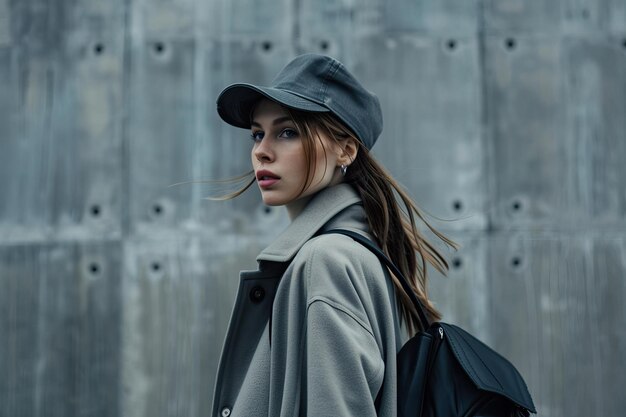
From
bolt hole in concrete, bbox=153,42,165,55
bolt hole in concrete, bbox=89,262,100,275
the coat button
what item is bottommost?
bolt hole in concrete, bbox=89,262,100,275

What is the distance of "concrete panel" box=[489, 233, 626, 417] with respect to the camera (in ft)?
13.1

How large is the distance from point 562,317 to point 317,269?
2759mm

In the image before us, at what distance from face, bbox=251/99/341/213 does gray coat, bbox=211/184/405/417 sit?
73 mm

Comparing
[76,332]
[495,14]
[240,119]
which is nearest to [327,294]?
[240,119]

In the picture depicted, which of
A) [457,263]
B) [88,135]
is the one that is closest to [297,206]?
[457,263]

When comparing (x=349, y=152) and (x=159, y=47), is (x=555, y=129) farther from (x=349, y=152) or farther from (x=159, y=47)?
(x=349, y=152)

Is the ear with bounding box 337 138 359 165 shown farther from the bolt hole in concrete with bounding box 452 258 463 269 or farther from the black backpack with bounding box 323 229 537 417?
the bolt hole in concrete with bounding box 452 258 463 269

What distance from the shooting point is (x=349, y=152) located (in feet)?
6.22

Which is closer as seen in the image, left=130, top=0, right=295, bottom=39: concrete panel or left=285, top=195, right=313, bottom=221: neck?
left=285, top=195, right=313, bottom=221: neck

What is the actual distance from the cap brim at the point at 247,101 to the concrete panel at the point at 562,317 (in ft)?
8.02

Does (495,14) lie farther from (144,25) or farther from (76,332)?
(76,332)

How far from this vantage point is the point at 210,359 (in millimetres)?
3971

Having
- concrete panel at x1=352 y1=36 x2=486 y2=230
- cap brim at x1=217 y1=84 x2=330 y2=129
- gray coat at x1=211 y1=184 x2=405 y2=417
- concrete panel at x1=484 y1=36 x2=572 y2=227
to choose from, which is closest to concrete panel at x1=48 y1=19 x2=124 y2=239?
concrete panel at x1=352 y1=36 x2=486 y2=230

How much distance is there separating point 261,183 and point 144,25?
2677 millimetres
